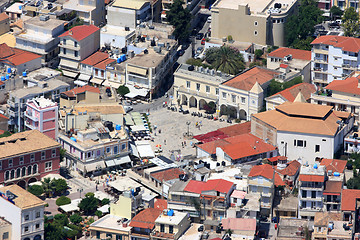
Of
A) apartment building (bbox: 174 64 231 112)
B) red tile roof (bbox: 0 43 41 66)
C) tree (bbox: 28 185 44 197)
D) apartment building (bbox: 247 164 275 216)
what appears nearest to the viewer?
apartment building (bbox: 247 164 275 216)

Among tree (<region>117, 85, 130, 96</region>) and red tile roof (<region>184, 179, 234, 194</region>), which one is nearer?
red tile roof (<region>184, 179, 234, 194</region>)

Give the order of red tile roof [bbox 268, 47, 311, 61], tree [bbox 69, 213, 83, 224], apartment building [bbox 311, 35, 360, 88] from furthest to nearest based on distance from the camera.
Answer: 1. red tile roof [bbox 268, 47, 311, 61]
2. apartment building [bbox 311, 35, 360, 88]
3. tree [bbox 69, 213, 83, 224]

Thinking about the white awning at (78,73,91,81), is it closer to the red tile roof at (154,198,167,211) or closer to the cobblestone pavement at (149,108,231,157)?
the cobblestone pavement at (149,108,231,157)

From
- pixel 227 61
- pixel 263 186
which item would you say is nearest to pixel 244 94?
pixel 227 61

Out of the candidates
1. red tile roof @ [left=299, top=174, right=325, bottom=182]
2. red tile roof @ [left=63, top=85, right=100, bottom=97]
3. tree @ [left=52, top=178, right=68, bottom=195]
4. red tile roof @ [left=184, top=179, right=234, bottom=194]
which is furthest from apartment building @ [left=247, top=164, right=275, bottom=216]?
red tile roof @ [left=63, top=85, right=100, bottom=97]

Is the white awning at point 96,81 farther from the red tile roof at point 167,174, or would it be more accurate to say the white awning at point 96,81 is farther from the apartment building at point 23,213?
the apartment building at point 23,213
